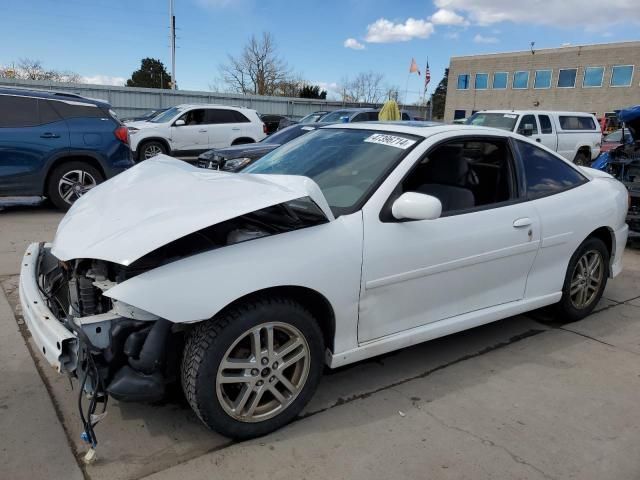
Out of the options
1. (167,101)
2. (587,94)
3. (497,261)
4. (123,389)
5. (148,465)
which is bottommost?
(148,465)

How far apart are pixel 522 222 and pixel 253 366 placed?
2.12 metres

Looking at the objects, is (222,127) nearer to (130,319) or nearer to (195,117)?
(195,117)

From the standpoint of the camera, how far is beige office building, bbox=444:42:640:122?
40.2 m

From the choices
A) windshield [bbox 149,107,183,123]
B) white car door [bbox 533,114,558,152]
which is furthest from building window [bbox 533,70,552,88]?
windshield [bbox 149,107,183,123]

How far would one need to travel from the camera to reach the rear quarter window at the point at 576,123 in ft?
A: 47.6

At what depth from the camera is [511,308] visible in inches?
142

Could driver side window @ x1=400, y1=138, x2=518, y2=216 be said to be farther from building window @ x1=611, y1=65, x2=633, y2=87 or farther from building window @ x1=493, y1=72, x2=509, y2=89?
building window @ x1=493, y1=72, x2=509, y2=89

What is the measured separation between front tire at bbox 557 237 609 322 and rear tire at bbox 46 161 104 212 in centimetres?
647

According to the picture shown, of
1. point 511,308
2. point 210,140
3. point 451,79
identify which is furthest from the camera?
point 451,79

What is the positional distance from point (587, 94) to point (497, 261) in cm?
4620

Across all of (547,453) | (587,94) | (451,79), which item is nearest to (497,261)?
(547,453)

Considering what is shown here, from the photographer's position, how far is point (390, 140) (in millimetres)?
3268

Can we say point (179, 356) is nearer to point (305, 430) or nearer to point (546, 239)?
point (305, 430)

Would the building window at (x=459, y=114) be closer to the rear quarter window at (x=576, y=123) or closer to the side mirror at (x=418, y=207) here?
the rear quarter window at (x=576, y=123)
